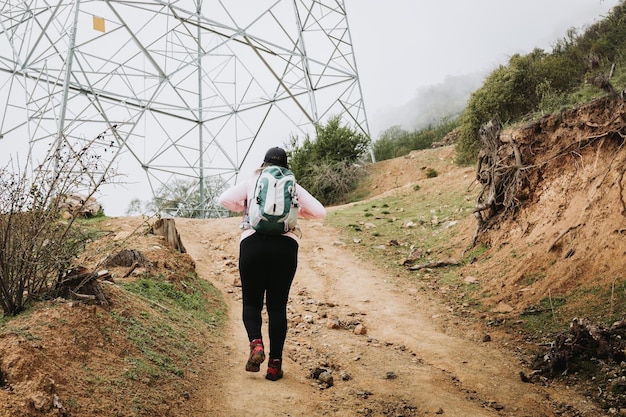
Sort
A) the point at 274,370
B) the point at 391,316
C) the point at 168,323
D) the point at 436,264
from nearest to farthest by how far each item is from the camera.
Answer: the point at 274,370 < the point at 168,323 < the point at 391,316 < the point at 436,264

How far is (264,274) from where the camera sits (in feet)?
13.1

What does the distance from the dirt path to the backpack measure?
1254 millimetres

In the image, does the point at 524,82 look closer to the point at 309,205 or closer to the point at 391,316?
the point at 391,316

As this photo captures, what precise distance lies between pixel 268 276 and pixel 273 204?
578mm

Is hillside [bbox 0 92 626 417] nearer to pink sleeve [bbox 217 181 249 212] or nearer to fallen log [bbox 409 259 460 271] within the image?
fallen log [bbox 409 259 460 271]

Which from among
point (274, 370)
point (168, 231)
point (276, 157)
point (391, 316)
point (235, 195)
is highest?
point (276, 157)

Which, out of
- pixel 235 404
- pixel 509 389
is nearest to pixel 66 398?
pixel 235 404

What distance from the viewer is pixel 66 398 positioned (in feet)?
9.95

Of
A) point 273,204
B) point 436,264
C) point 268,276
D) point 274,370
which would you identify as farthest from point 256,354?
point 436,264

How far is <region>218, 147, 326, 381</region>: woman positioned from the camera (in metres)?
3.93

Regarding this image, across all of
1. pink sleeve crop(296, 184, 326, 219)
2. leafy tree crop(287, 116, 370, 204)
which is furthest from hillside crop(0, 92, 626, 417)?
leafy tree crop(287, 116, 370, 204)

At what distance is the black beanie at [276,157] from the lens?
4227 millimetres

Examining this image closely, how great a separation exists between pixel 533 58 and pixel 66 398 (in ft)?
58.5

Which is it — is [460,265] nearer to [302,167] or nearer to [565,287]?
[565,287]
